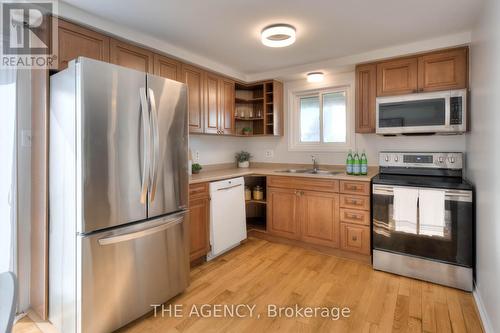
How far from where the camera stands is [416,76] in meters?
2.81

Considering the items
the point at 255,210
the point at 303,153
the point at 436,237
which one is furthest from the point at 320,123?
the point at 436,237

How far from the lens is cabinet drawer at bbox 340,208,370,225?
278 cm

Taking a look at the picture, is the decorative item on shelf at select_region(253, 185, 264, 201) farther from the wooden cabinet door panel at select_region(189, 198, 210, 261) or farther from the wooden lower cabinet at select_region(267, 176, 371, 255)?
the wooden cabinet door panel at select_region(189, 198, 210, 261)

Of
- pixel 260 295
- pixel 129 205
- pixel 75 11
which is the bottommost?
pixel 260 295

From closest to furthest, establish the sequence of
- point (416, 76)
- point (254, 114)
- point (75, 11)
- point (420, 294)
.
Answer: point (75, 11)
point (420, 294)
point (416, 76)
point (254, 114)

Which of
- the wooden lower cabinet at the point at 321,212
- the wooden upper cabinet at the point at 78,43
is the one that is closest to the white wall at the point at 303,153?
the wooden lower cabinet at the point at 321,212

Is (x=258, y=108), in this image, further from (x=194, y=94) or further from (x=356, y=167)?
(x=356, y=167)

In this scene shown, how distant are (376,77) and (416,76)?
1.28 ft

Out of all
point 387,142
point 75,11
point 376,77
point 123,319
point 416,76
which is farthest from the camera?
point 387,142

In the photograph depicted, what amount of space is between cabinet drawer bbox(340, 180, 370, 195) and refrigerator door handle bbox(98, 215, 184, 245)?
68.7 inches

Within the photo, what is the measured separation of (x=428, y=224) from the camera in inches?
94.0

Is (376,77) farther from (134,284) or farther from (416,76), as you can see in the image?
(134,284)

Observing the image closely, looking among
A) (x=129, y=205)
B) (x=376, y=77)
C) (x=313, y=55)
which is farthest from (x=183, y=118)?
(x=376, y=77)

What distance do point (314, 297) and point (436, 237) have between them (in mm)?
1226
